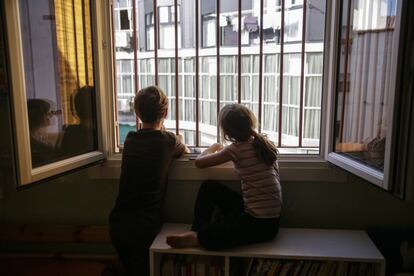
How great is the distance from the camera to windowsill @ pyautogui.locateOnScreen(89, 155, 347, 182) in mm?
1916

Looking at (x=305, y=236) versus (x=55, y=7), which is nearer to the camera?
(x=55, y=7)

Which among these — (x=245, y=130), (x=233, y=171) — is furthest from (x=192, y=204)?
(x=245, y=130)

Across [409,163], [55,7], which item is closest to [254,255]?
[409,163]

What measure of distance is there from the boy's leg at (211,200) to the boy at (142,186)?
0.66 ft

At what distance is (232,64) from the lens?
7.53 ft

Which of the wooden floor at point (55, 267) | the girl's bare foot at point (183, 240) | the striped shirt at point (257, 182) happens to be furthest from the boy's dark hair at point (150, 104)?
the wooden floor at point (55, 267)

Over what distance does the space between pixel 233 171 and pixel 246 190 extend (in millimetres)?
197

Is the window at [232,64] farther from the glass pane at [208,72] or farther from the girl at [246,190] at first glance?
the girl at [246,190]

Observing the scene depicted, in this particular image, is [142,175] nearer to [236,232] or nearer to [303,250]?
[236,232]

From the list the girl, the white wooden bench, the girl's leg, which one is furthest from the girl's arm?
the white wooden bench

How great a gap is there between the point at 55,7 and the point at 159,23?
74 centimetres

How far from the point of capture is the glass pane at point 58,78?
1.52 metres

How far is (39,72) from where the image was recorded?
1.60m

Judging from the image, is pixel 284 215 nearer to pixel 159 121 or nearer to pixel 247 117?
pixel 247 117
